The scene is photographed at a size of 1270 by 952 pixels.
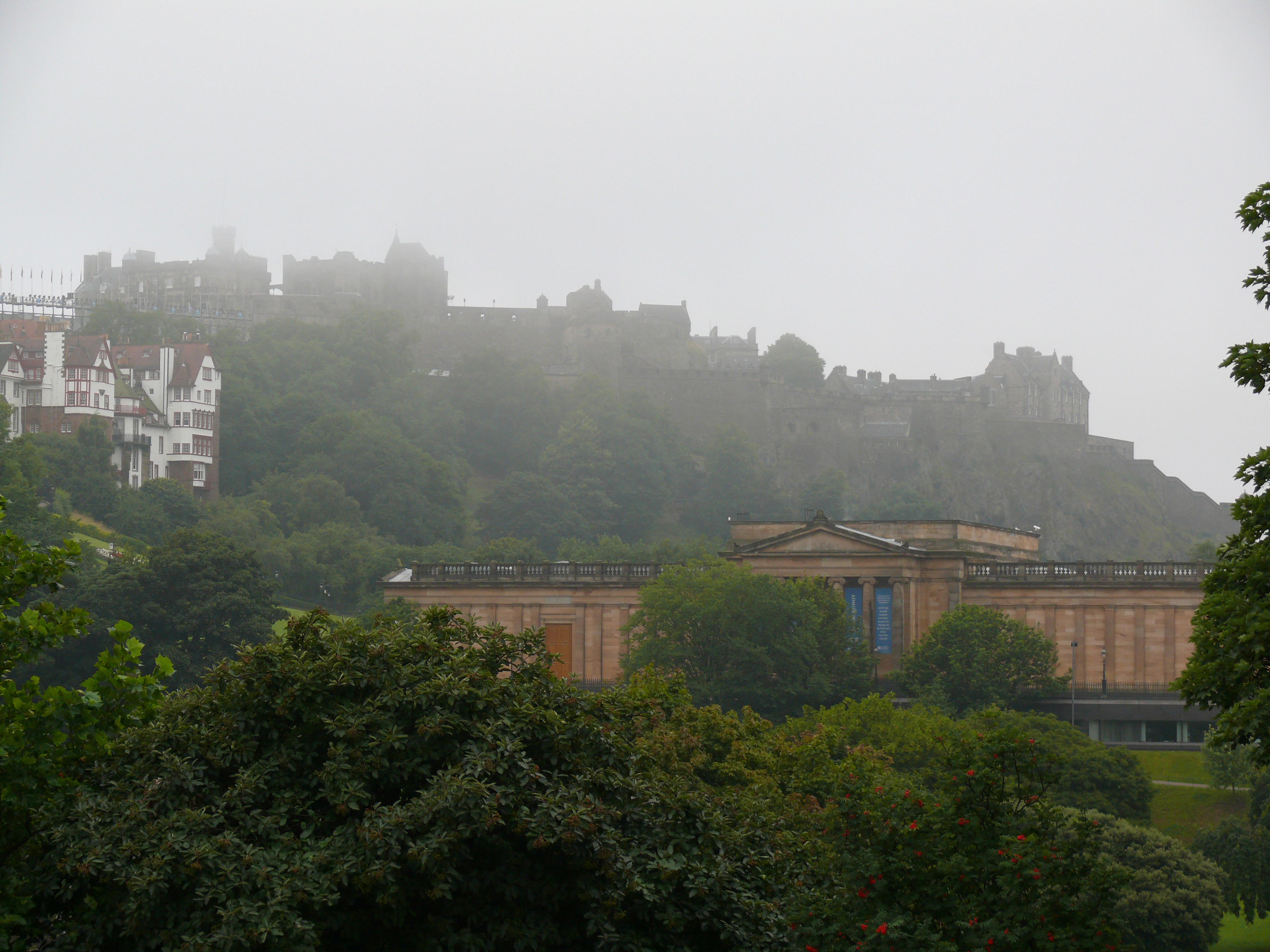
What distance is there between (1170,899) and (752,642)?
1063 inches

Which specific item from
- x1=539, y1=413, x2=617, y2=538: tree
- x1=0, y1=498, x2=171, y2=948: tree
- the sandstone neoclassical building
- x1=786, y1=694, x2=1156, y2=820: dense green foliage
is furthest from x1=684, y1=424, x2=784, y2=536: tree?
x1=0, y1=498, x2=171, y2=948: tree

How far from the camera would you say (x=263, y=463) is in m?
125

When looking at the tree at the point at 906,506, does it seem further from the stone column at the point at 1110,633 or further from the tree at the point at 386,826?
the tree at the point at 386,826

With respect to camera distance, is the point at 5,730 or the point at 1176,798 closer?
the point at 5,730

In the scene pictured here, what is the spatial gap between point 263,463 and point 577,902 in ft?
361

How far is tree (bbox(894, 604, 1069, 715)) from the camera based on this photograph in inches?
2603

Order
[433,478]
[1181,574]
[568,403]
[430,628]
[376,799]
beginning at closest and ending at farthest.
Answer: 1. [376,799]
2. [430,628]
3. [1181,574]
4. [433,478]
5. [568,403]

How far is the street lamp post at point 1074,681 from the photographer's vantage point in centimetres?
6550

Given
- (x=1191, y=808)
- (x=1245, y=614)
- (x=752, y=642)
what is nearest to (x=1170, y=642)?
(x=752, y=642)

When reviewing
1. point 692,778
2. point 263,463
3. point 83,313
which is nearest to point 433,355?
point 83,313

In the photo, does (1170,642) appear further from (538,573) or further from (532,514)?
(532,514)

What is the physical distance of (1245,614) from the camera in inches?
680

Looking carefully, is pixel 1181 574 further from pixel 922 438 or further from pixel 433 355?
pixel 433 355

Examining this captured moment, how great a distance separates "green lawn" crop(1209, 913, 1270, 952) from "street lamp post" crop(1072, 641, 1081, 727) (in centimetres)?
1061
